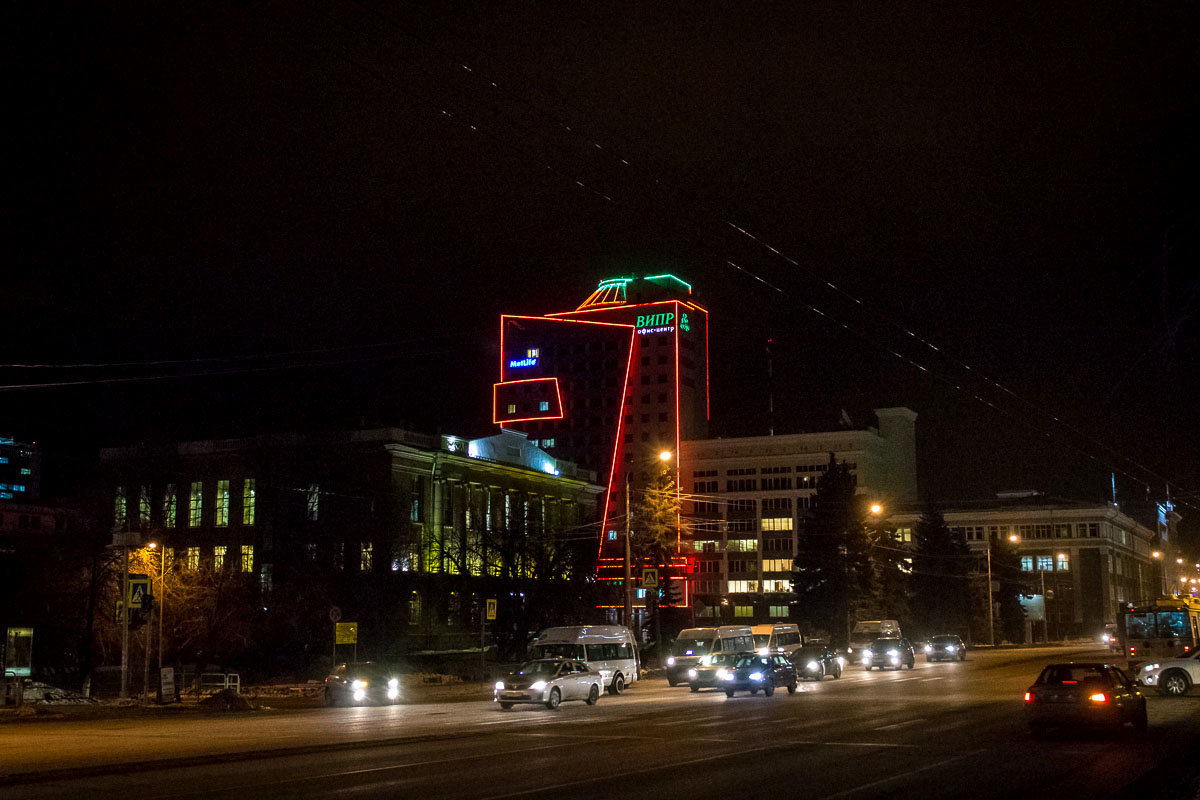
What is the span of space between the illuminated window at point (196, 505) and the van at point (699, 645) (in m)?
36.1

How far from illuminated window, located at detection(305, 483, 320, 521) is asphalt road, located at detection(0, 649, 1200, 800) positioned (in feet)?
110

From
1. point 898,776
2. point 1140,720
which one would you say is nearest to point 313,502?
point 1140,720

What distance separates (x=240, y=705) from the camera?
3506cm

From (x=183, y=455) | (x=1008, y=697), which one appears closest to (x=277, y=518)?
(x=183, y=455)

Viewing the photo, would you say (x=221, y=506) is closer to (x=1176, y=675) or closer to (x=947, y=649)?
(x=947, y=649)

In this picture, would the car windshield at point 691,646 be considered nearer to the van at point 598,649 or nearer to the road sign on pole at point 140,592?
the van at point 598,649

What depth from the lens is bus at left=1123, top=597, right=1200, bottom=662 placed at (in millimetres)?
45438

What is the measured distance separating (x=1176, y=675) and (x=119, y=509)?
4973 cm

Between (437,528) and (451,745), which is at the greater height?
(437,528)

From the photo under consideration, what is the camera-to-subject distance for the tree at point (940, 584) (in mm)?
99062

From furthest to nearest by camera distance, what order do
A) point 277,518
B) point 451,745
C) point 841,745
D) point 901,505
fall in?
point 901,505
point 277,518
point 451,745
point 841,745

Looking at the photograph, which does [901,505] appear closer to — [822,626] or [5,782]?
[822,626]

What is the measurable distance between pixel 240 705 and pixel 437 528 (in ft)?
142

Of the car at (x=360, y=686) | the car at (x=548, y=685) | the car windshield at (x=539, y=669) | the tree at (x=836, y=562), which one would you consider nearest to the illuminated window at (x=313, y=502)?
→ the car at (x=360, y=686)
